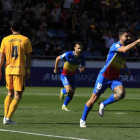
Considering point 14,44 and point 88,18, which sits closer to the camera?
point 14,44

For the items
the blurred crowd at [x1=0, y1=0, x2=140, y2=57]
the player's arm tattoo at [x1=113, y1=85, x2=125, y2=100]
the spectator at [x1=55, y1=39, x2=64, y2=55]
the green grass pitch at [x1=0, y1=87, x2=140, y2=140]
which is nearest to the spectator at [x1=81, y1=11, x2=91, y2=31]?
the blurred crowd at [x1=0, y1=0, x2=140, y2=57]

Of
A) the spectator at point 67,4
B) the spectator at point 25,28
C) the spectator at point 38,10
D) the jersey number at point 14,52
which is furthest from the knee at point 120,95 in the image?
the spectator at point 67,4

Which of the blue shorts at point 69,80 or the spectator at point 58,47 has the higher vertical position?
the blue shorts at point 69,80

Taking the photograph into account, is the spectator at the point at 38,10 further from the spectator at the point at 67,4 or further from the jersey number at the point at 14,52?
the jersey number at the point at 14,52

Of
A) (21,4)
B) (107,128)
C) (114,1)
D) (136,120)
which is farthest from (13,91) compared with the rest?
(114,1)

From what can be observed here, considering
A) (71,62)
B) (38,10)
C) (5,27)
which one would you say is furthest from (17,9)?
(71,62)

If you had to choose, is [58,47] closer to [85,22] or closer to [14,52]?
[85,22]

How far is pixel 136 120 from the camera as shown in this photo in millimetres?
11742

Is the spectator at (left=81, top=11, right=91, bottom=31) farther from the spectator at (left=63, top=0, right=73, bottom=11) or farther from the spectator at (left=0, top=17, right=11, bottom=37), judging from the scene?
the spectator at (left=0, top=17, right=11, bottom=37)

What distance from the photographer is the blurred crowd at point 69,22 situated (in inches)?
1067

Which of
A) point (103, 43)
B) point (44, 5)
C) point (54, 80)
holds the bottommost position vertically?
point (54, 80)

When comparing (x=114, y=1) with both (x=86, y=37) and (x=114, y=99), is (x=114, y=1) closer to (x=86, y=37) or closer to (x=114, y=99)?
(x=86, y=37)

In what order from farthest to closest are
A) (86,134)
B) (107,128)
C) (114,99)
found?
1. (114,99)
2. (107,128)
3. (86,134)

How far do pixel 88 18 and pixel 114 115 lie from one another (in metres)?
18.4
